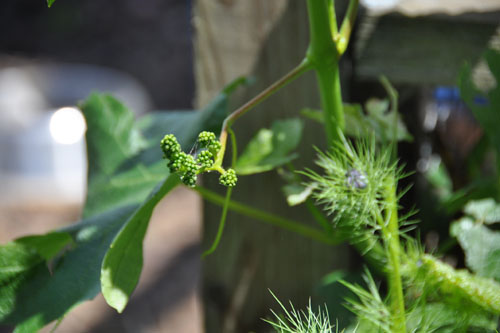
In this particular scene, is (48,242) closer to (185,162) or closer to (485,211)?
(185,162)

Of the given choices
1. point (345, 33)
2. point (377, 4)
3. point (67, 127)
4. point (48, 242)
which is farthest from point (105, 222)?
point (67, 127)

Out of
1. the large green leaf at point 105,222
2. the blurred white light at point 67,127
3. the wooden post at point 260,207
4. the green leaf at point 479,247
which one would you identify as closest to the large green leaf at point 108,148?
the large green leaf at point 105,222

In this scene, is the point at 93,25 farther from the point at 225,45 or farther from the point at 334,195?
the point at 334,195

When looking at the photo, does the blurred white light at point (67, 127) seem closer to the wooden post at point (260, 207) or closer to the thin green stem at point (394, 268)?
the wooden post at point (260, 207)

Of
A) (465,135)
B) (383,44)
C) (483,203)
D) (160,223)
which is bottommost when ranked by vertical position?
(160,223)

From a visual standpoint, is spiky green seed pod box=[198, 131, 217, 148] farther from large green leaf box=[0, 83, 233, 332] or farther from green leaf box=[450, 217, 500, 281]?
green leaf box=[450, 217, 500, 281]

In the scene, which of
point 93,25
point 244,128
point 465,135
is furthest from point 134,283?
point 93,25
